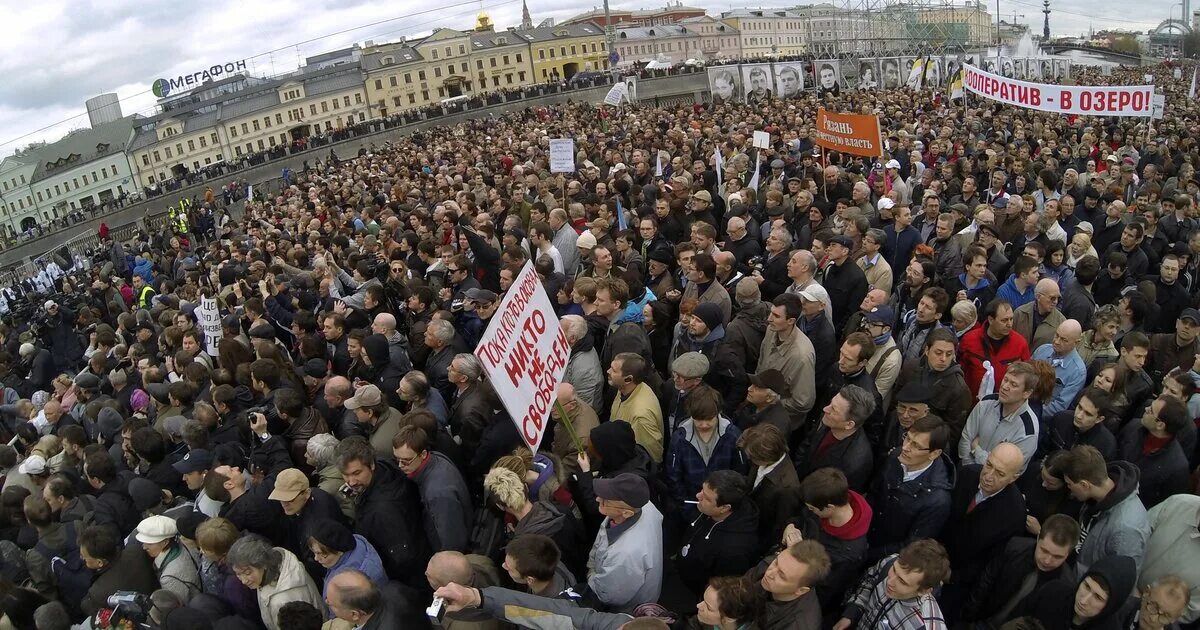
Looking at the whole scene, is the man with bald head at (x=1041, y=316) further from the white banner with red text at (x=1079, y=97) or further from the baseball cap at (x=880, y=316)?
the white banner with red text at (x=1079, y=97)

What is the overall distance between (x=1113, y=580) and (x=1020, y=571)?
0.42m

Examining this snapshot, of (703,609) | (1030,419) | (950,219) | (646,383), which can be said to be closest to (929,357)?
(1030,419)

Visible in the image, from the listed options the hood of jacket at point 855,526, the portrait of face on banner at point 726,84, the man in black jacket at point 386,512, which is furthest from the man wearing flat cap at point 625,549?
the portrait of face on banner at point 726,84

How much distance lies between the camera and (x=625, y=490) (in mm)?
3221

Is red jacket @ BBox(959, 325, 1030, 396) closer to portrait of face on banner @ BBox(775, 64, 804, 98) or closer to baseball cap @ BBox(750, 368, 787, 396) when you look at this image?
baseball cap @ BBox(750, 368, 787, 396)

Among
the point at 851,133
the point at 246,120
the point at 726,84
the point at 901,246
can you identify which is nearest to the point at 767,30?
the point at 246,120

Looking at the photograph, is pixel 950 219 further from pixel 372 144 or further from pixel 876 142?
pixel 372 144

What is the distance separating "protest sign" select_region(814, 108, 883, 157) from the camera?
1037 centimetres

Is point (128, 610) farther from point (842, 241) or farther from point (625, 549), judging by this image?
point (842, 241)

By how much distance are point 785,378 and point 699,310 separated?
811mm

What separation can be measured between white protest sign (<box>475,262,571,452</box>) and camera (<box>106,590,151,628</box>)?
2.12 meters

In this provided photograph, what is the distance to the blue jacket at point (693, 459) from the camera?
4.10 meters

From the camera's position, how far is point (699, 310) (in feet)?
16.7

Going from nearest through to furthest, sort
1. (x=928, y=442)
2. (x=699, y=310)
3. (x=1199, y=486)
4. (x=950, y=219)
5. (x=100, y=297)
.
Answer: (x=928, y=442) → (x=1199, y=486) → (x=699, y=310) → (x=950, y=219) → (x=100, y=297)
